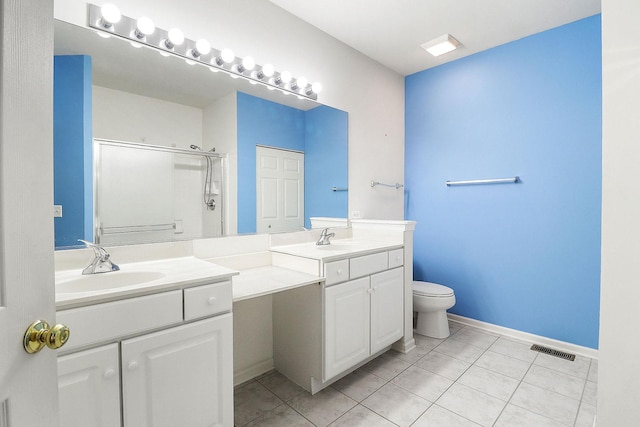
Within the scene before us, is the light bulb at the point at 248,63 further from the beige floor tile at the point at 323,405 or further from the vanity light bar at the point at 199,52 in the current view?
the beige floor tile at the point at 323,405

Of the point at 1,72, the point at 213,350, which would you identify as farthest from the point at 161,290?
the point at 1,72

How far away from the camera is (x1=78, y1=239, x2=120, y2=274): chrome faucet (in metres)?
1.28

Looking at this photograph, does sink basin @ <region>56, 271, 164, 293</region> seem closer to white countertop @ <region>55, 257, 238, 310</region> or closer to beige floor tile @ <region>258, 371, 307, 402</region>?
white countertop @ <region>55, 257, 238, 310</region>

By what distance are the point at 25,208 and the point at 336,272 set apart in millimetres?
1438

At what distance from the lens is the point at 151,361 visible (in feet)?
3.58

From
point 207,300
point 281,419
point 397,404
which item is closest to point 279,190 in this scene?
point 207,300

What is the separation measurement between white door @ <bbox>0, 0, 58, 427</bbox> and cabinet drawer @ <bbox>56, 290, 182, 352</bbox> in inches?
16.2

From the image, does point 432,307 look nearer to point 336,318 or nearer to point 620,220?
point 336,318

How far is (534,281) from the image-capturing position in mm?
2445

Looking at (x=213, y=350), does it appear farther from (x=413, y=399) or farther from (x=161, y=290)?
(x=413, y=399)

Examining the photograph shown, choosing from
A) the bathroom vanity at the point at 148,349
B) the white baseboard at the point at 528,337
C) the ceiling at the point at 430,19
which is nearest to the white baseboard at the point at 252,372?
the bathroom vanity at the point at 148,349

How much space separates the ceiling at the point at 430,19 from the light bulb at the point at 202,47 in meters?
→ 0.71

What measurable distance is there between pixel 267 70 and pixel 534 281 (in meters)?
2.64

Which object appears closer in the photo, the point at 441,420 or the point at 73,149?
the point at 73,149
